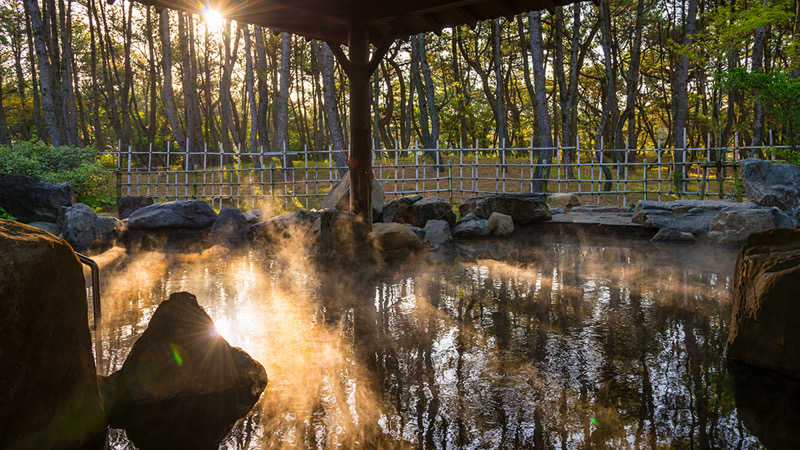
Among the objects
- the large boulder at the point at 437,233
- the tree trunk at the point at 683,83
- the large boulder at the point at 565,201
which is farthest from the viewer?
the tree trunk at the point at 683,83

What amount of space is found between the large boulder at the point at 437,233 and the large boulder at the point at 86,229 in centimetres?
536

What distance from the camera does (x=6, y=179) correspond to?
9625mm

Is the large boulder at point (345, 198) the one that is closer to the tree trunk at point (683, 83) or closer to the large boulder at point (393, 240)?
the large boulder at point (393, 240)

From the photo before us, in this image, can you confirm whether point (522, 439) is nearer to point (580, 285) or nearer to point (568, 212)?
point (580, 285)

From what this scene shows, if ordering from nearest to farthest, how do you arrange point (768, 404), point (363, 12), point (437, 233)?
point (768, 404) < point (363, 12) < point (437, 233)

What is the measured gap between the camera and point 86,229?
906cm

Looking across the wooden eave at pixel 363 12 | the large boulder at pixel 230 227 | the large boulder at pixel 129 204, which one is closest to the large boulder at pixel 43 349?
the wooden eave at pixel 363 12

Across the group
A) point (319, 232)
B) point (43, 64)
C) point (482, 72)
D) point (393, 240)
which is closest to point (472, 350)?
point (393, 240)

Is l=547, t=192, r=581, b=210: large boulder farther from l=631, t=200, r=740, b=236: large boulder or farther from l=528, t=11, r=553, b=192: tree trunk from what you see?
l=631, t=200, r=740, b=236: large boulder

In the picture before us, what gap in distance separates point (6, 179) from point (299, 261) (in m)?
6.11

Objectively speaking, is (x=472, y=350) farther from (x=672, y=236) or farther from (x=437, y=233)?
(x=672, y=236)

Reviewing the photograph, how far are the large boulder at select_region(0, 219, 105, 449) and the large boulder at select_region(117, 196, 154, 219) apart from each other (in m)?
9.98

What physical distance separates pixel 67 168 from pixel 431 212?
8898 millimetres

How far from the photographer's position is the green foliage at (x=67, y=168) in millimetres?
11656
